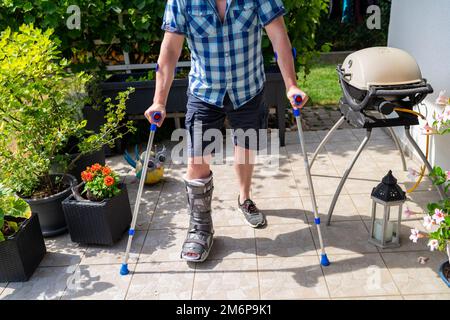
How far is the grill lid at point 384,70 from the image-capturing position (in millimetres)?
2383

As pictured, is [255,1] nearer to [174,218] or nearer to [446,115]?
[446,115]

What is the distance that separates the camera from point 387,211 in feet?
8.13

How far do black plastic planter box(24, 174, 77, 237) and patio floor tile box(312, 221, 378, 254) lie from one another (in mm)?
1701

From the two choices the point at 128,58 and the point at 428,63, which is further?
the point at 128,58

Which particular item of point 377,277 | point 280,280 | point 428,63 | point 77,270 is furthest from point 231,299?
point 428,63

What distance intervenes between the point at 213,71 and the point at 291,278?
123 cm

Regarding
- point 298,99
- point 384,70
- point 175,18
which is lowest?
point 298,99

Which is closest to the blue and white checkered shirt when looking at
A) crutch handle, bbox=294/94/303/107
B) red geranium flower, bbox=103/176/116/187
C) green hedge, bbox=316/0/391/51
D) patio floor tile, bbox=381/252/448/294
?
crutch handle, bbox=294/94/303/107

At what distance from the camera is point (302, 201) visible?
3.20 m

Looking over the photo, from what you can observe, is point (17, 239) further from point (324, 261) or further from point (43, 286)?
point (324, 261)

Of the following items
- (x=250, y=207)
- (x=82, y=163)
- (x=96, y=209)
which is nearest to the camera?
(x=96, y=209)

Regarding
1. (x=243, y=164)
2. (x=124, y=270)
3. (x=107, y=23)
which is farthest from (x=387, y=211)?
(x=107, y=23)

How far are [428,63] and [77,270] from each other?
2.83 metres
